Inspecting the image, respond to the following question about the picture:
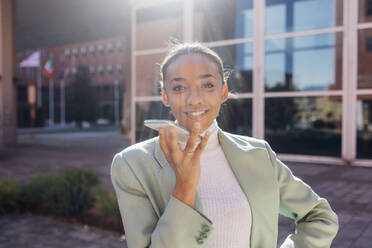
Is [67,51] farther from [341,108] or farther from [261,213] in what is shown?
[261,213]

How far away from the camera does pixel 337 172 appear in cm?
832

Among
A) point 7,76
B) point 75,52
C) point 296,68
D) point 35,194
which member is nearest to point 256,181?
point 35,194

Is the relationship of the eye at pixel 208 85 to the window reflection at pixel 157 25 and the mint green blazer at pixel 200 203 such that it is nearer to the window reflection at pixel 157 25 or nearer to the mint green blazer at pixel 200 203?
the mint green blazer at pixel 200 203

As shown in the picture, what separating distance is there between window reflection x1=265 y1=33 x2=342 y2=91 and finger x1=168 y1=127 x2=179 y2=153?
32.3 feet

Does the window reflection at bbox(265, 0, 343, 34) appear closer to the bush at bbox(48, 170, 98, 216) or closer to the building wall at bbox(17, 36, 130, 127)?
the bush at bbox(48, 170, 98, 216)

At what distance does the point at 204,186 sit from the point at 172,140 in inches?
15.3

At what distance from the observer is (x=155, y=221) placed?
127 centimetres

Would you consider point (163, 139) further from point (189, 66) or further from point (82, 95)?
point (82, 95)

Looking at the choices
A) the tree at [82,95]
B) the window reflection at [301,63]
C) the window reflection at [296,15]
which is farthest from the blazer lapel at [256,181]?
the tree at [82,95]

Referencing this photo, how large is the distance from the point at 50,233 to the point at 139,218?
3998 millimetres

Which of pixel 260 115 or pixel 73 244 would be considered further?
pixel 260 115

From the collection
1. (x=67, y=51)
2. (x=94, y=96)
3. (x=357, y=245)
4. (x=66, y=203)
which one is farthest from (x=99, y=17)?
(x=67, y=51)

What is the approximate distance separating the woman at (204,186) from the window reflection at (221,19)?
32.9ft

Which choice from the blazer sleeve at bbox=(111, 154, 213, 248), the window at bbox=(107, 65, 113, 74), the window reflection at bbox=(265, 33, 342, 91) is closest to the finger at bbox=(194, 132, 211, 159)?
the blazer sleeve at bbox=(111, 154, 213, 248)
